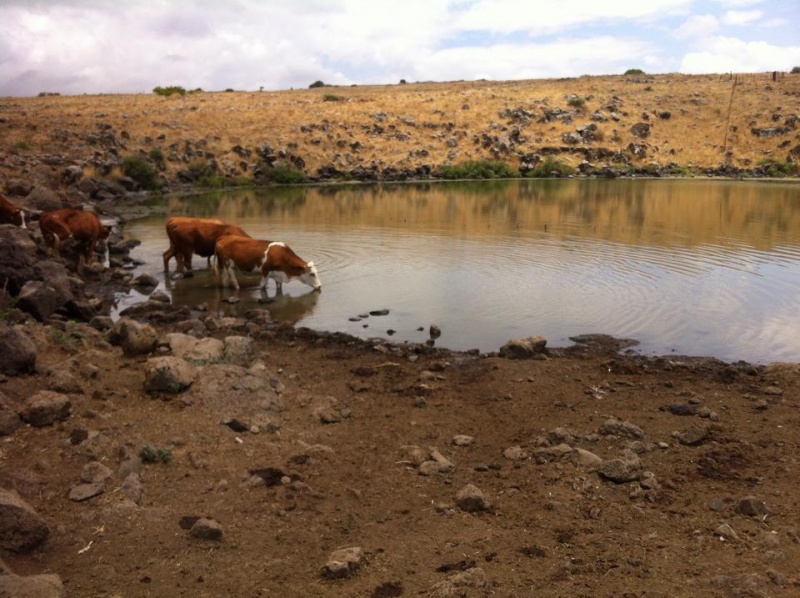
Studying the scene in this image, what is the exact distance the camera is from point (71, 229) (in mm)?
17125

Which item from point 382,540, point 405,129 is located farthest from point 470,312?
point 405,129

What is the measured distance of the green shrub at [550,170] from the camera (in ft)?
178

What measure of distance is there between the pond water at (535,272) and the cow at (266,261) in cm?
34

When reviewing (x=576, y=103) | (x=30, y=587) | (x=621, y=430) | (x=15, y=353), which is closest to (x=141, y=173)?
(x=15, y=353)

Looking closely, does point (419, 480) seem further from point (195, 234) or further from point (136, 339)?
point (195, 234)

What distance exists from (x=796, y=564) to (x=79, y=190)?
3310 centimetres

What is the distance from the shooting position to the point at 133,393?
802 cm

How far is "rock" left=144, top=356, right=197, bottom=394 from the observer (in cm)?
800

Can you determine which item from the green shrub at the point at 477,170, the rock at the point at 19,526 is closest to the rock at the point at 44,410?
the rock at the point at 19,526

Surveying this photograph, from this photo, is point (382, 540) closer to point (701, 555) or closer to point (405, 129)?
point (701, 555)

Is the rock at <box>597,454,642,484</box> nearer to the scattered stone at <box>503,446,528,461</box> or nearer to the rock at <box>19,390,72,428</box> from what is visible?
the scattered stone at <box>503,446,528,461</box>

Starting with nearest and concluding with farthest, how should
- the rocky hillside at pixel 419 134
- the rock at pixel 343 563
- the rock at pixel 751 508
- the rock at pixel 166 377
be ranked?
the rock at pixel 343 563 → the rock at pixel 751 508 → the rock at pixel 166 377 → the rocky hillside at pixel 419 134

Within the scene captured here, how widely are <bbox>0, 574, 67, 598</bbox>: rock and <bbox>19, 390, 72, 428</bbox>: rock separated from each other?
8.69 feet

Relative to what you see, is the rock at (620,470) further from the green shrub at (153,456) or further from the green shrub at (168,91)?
the green shrub at (168,91)
